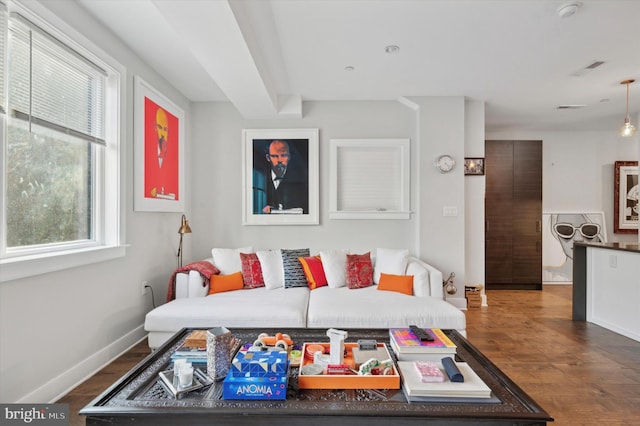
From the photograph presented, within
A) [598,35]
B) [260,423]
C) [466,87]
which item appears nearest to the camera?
[260,423]

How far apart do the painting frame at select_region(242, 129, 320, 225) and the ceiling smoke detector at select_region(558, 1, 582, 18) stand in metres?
2.65

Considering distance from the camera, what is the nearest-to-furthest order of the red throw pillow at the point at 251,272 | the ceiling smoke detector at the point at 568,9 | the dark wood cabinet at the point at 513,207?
the ceiling smoke detector at the point at 568,9 < the red throw pillow at the point at 251,272 < the dark wood cabinet at the point at 513,207

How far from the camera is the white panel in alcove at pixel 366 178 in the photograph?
4363 mm

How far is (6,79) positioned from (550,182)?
7.18 meters

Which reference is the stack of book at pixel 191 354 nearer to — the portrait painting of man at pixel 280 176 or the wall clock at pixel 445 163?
the portrait painting of man at pixel 280 176

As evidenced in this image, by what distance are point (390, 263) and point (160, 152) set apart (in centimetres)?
271

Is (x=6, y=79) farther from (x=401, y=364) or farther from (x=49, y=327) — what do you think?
(x=401, y=364)

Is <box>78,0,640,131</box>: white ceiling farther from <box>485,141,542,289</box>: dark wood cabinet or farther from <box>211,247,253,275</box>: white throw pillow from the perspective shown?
<box>211,247,253,275</box>: white throw pillow

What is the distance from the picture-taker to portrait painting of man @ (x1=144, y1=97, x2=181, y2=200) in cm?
331

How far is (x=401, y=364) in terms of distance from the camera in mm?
1406

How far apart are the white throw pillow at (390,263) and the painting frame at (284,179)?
1012 millimetres

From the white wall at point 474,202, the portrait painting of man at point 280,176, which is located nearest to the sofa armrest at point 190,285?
the portrait painting of man at point 280,176

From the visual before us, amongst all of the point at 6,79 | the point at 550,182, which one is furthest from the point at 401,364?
the point at 550,182

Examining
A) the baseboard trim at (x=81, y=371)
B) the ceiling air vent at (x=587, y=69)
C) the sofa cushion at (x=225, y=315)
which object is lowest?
the baseboard trim at (x=81, y=371)
